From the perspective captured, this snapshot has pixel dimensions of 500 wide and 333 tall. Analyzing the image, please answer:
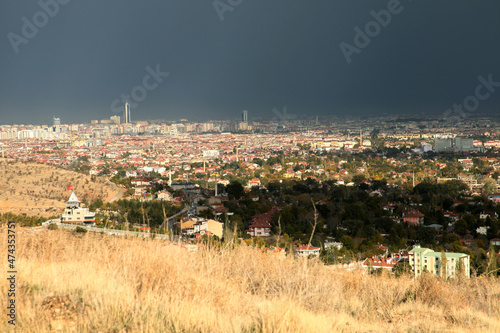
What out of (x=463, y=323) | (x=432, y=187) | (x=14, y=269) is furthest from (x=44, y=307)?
(x=432, y=187)

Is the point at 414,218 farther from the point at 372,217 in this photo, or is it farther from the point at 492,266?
the point at 492,266

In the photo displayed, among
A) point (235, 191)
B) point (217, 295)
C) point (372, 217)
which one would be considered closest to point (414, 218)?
point (372, 217)

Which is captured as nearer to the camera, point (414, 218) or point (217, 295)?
point (217, 295)

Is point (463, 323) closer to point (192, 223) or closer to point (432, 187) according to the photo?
point (192, 223)

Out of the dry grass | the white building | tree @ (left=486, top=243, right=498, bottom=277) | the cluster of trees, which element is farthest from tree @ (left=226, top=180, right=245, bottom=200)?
the dry grass

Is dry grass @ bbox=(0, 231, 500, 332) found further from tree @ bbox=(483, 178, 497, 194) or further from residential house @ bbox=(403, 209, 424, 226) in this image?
tree @ bbox=(483, 178, 497, 194)

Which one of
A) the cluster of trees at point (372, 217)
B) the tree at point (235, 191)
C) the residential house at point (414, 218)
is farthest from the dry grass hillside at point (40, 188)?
the residential house at point (414, 218)

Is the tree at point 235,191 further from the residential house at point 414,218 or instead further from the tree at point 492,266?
the tree at point 492,266
